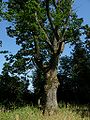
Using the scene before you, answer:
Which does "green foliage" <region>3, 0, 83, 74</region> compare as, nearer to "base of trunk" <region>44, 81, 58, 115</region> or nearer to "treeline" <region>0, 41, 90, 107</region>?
"base of trunk" <region>44, 81, 58, 115</region>

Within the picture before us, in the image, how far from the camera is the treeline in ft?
156

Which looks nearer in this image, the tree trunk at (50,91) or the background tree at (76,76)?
the tree trunk at (50,91)

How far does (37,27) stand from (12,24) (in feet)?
11.6

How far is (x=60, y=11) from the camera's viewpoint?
26.5 metres

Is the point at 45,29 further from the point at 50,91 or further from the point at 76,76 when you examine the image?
the point at 76,76

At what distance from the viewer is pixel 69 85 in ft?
165


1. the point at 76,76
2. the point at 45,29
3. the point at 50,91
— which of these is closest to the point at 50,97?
the point at 50,91

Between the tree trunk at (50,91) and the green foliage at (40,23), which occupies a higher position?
the green foliage at (40,23)

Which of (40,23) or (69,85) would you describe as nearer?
(40,23)

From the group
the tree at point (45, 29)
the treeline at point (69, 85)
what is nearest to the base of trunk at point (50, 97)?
the tree at point (45, 29)

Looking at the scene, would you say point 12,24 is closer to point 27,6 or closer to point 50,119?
point 27,6

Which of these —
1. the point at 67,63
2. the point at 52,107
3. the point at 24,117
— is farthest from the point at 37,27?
the point at 67,63

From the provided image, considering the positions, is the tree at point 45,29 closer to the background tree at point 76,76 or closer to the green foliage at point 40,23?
Result: the green foliage at point 40,23

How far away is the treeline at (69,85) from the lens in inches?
1871
